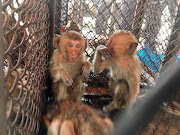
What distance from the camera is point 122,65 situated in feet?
6.98

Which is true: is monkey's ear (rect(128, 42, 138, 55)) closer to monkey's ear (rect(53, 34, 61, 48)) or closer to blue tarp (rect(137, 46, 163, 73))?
blue tarp (rect(137, 46, 163, 73))

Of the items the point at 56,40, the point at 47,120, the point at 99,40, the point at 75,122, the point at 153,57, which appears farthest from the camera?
the point at 153,57

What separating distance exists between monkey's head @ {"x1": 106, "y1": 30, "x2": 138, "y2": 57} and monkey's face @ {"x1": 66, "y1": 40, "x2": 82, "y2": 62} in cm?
45

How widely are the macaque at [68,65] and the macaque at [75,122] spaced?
0.98 ft

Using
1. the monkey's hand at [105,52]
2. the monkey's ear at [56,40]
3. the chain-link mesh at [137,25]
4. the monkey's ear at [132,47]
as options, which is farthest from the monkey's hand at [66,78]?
the monkey's ear at [132,47]

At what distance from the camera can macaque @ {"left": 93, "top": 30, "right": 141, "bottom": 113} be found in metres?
2.02

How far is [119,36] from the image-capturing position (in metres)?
2.02

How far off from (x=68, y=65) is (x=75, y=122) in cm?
77

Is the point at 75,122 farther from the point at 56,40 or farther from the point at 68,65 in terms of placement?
the point at 56,40

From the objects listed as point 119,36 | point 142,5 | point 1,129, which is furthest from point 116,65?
point 1,129

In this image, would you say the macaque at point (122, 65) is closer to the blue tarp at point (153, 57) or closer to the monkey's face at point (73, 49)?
the monkey's face at point (73, 49)

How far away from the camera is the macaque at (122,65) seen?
2.02 m

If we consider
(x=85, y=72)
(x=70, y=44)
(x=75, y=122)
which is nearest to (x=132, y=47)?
(x=85, y=72)

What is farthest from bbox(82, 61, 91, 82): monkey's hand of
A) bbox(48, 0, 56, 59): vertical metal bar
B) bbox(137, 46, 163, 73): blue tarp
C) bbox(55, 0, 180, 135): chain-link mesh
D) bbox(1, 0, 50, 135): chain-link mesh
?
bbox(137, 46, 163, 73): blue tarp
